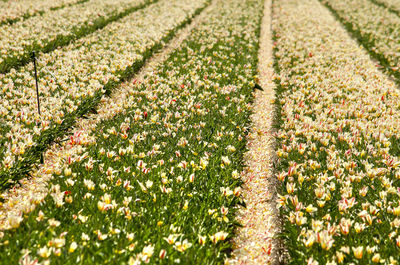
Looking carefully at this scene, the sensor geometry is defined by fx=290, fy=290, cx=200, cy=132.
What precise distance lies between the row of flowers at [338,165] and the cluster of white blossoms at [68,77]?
459 centimetres

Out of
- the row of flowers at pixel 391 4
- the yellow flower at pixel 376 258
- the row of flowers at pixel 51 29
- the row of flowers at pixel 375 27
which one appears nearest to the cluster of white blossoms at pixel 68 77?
the row of flowers at pixel 51 29

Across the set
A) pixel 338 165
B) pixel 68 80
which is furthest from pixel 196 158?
pixel 68 80

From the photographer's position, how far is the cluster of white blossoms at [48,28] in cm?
1076

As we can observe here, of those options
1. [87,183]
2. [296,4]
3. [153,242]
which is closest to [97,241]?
[153,242]

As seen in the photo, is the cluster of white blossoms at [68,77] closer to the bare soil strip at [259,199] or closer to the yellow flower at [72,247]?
the yellow flower at [72,247]

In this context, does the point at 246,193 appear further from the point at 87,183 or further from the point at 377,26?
the point at 377,26

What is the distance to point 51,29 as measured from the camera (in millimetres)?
13984

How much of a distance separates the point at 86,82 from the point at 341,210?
759 cm

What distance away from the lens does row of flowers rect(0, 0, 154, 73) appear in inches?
415

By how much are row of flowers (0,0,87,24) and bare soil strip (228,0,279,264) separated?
576 inches

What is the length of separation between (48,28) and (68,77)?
23.5 feet

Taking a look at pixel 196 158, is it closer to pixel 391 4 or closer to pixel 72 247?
pixel 72 247

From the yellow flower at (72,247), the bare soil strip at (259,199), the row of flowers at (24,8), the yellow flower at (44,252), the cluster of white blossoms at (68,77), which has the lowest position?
the bare soil strip at (259,199)

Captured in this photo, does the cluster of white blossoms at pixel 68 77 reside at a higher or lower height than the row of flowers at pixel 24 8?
lower
